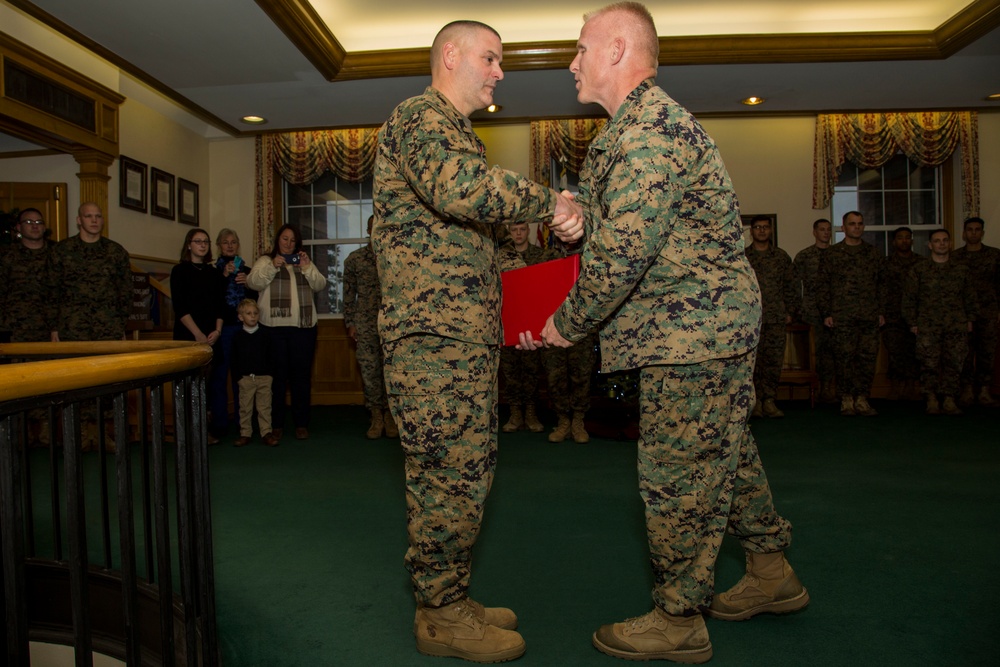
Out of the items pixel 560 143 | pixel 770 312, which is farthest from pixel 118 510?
pixel 560 143

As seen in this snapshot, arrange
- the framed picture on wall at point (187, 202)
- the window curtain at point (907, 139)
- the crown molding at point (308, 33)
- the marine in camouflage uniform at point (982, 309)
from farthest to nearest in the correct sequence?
the window curtain at point (907, 139), the framed picture on wall at point (187, 202), the marine in camouflage uniform at point (982, 309), the crown molding at point (308, 33)

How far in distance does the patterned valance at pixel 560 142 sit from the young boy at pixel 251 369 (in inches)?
135

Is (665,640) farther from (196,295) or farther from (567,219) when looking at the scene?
(196,295)

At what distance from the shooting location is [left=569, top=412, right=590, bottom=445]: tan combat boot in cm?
490

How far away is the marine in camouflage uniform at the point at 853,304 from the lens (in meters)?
6.31

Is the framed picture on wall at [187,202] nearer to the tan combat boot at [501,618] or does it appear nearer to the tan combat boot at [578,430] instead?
the tan combat boot at [578,430]

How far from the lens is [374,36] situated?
5.78m

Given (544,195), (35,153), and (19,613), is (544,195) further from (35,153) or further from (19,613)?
(35,153)

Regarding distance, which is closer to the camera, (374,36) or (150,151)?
(374,36)

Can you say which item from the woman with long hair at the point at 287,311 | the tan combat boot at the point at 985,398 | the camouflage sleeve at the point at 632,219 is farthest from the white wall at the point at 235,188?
the tan combat boot at the point at 985,398

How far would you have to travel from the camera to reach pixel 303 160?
7.54m

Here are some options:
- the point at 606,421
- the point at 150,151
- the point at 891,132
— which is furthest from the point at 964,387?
the point at 150,151

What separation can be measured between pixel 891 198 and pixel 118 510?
26.8 feet

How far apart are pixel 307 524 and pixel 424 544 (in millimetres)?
1427
